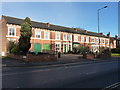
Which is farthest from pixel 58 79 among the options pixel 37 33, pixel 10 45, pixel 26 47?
pixel 37 33

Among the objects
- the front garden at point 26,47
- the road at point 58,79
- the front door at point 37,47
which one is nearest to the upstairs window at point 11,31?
the front door at point 37,47

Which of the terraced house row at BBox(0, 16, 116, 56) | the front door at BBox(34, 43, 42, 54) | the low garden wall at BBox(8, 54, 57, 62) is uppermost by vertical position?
the terraced house row at BBox(0, 16, 116, 56)

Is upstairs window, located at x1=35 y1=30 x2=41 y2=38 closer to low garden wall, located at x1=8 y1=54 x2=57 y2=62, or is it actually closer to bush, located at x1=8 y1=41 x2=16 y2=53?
bush, located at x1=8 y1=41 x2=16 y2=53

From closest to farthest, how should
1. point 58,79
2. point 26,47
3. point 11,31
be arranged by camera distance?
point 58,79 → point 26,47 → point 11,31

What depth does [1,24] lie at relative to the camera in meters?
28.2

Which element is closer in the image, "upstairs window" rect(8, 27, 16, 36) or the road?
the road

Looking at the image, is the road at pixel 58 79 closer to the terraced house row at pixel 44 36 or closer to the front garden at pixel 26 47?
the front garden at pixel 26 47

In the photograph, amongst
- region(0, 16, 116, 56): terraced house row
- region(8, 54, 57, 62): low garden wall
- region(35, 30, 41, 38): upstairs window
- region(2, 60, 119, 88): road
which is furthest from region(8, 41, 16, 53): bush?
region(2, 60, 119, 88): road

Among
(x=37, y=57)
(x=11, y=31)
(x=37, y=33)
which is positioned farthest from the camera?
(x=37, y=33)

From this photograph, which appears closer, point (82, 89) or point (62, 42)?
point (82, 89)

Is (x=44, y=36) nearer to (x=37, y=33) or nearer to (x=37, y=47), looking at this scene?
(x=37, y=33)

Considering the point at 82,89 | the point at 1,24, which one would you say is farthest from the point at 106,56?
the point at 1,24

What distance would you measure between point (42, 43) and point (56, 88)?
2466cm

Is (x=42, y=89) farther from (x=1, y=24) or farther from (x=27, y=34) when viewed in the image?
(x=1, y=24)
